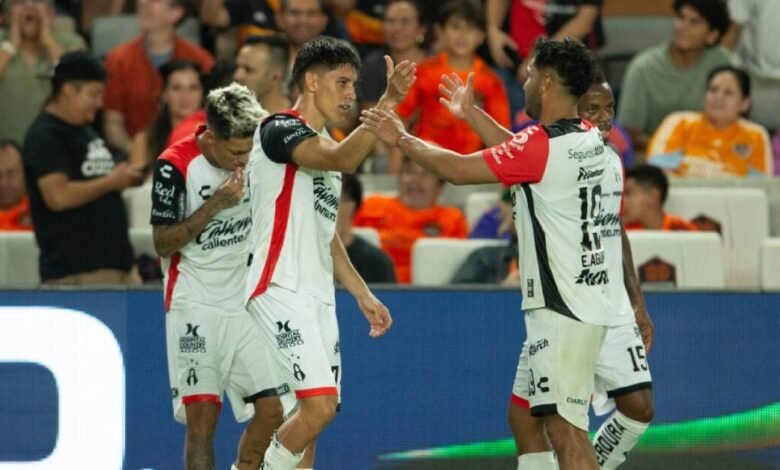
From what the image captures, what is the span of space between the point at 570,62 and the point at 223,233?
2.01 metres

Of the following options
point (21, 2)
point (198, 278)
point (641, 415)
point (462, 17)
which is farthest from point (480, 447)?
point (21, 2)

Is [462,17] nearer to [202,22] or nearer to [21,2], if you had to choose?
[202,22]

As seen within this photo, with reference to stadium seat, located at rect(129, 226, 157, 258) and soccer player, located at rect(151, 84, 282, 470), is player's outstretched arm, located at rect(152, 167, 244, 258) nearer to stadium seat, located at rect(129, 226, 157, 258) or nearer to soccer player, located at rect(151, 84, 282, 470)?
soccer player, located at rect(151, 84, 282, 470)

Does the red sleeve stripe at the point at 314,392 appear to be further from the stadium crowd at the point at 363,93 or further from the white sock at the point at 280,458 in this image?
the stadium crowd at the point at 363,93

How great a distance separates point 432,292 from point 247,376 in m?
1.15

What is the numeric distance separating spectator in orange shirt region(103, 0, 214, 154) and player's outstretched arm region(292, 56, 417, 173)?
16.2ft

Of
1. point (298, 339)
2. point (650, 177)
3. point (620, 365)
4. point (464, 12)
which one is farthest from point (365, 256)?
point (464, 12)

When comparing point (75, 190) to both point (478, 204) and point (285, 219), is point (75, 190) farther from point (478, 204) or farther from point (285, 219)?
point (478, 204)

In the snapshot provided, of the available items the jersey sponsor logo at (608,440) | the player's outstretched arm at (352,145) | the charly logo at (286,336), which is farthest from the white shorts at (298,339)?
the jersey sponsor logo at (608,440)

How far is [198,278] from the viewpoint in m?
8.00

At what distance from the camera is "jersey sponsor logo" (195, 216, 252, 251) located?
314 inches

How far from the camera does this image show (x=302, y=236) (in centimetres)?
722

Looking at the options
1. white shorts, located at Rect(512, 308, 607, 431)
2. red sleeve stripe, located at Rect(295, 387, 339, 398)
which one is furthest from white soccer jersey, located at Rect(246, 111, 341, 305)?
white shorts, located at Rect(512, 308, 607, 431)

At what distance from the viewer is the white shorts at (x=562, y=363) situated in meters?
7.12
